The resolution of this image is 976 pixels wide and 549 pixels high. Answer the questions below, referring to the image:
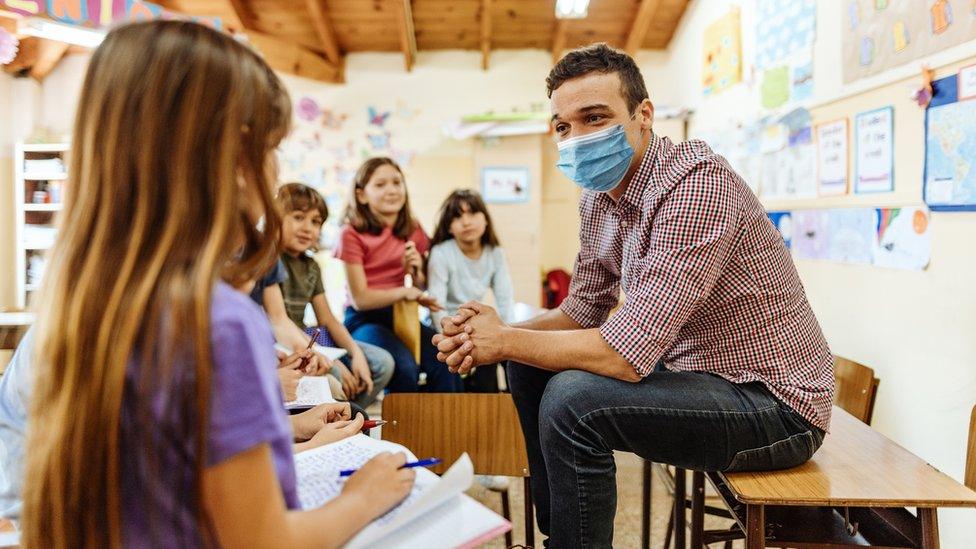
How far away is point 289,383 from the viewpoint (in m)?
1.47

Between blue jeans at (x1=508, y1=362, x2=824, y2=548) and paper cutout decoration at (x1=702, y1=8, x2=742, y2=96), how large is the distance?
2991 mm

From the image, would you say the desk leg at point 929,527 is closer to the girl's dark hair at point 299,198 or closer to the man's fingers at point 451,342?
the man's fingers at point 451,342

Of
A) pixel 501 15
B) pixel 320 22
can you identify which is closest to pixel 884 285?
pixel 501 15

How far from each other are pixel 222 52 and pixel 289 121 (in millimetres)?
110

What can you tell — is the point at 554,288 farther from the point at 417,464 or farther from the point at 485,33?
the point at 417,464

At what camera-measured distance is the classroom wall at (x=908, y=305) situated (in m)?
1.89

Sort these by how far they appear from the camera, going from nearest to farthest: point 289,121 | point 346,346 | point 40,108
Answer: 1. point 289,121
2. point 346,346
3. point 40,108

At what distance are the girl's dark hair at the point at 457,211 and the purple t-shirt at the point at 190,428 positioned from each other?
2401 mm

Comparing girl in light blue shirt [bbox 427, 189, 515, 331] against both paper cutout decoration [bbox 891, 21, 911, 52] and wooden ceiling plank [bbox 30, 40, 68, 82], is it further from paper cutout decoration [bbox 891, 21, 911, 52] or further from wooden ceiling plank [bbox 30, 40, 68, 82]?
wooden ceiling plank [bbox 30, 40, 68, 82]

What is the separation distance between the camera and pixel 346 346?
2.51m

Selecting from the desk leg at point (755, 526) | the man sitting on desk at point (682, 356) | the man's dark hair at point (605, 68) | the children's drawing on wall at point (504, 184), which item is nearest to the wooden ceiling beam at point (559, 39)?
the children's drawing on wall at point (504, 184)

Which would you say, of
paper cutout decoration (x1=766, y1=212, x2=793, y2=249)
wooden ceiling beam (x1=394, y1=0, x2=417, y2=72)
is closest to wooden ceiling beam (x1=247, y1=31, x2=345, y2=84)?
wooden ceiling beam (x1=394, y1=0, x2=417, y2=72)

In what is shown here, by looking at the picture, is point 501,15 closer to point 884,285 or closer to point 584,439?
point 884,285

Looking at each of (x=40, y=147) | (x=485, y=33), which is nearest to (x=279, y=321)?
(x=485, y=33)
